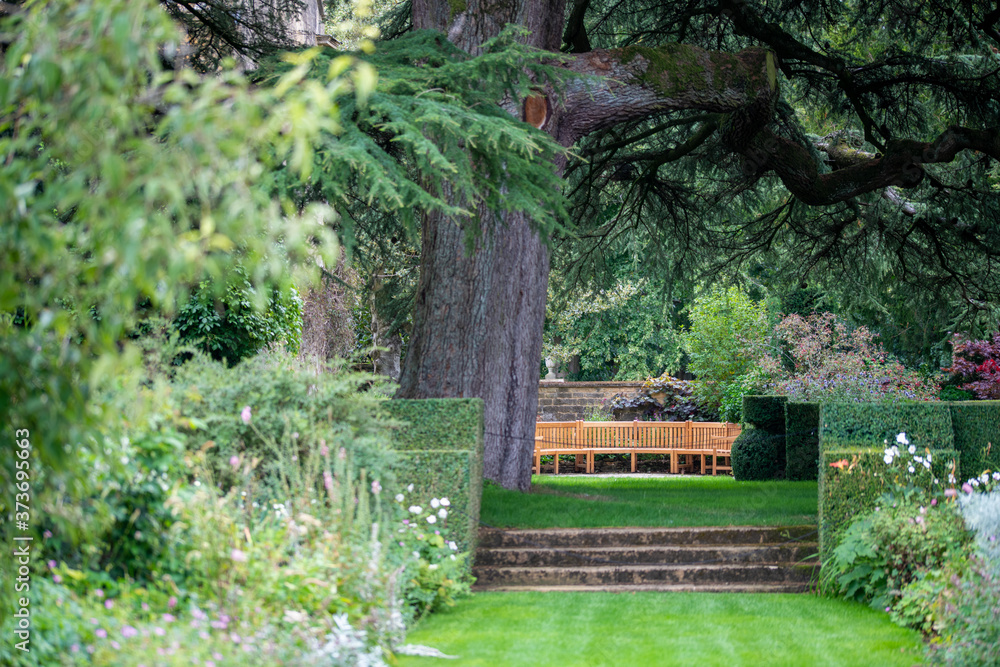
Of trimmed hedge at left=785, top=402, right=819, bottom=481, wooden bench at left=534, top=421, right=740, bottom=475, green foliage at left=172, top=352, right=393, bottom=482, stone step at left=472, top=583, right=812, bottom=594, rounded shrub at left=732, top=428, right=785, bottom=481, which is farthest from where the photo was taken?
wooden bench at left=534, top=421, right=740, bottom=475

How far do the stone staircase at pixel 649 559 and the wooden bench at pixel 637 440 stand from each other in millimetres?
10621

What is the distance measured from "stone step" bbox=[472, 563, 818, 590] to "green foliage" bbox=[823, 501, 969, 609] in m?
0.46

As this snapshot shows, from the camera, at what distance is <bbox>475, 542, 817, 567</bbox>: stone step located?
7371 millimetres

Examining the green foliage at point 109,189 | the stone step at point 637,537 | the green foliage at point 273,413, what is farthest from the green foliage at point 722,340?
the green foliage at point 109,189

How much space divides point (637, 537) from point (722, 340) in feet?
44.5

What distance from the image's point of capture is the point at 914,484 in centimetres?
667

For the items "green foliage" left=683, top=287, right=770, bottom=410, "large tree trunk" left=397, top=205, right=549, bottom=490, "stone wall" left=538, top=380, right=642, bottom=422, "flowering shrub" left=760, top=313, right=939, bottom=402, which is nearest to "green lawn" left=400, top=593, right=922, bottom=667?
"large tree trunk" left=397, top=205, right=549, bottom=490

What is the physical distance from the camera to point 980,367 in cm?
1831

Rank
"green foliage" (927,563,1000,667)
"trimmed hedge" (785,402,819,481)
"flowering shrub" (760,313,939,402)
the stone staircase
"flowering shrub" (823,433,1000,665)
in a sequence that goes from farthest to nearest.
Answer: "flowering shrub" (760,313,939,402) < "trimmed hedge" (785,402,819,481) < the stone staircase < "flowering shrub" (823,433,1000,665) < "green foliage" (927,563,1000,667)

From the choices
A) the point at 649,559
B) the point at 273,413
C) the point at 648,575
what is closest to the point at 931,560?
the point at 648,575

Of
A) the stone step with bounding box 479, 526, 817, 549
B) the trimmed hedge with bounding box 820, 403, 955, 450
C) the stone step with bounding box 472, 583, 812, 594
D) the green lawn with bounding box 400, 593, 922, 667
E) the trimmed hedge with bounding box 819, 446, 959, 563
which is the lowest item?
the stone step with bounding box 472, 583, 812, 594

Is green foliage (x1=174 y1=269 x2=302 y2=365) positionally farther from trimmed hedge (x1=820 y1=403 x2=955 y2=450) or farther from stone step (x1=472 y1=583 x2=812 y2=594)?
trimmed hedge (x1=820 y1=403 x2=955 y2=450)

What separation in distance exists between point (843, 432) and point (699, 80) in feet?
13.0

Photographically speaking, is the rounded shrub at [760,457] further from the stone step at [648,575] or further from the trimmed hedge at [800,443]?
the stone step at [648,575]
